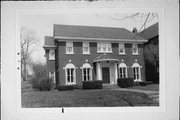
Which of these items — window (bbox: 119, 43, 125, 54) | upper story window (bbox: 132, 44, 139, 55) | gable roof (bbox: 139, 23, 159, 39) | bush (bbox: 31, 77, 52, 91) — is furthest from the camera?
upper story window (bbox: 132, 44, 139, 55)

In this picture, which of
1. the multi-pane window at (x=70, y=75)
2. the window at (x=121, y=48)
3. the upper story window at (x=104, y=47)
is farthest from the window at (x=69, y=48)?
the window at (x=121, y=48)

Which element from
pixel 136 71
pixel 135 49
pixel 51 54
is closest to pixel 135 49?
pixel 135 49

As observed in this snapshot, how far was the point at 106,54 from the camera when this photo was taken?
4.91 metres

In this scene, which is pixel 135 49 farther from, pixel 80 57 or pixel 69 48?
pixel 69 48

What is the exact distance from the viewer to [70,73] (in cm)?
482

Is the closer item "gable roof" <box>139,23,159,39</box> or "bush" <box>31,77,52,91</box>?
"gable roof" <box>139,23,159,39</box>

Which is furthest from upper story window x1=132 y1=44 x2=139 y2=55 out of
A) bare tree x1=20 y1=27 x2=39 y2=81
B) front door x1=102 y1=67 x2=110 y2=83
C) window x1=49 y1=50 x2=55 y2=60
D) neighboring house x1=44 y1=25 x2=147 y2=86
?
bare tree x1=20 y1=27 x2=39 y2=81

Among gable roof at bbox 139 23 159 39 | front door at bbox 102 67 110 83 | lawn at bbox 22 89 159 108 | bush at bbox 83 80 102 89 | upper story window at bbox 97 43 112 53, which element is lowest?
lawn at bbox 22 89 159 108

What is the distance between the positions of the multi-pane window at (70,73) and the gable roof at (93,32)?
78 cm

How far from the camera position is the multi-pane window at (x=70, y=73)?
4.81 meters

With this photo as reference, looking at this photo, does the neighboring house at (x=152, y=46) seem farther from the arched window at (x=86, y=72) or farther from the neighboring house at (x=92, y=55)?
the arched window at (x=86, y=72)

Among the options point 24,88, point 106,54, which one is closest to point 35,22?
point 24,88

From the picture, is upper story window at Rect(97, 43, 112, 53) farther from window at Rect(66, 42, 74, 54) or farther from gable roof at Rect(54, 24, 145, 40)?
window at Rect(66, 42, 74, 54)

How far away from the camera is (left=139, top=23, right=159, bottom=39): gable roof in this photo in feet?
15.0
